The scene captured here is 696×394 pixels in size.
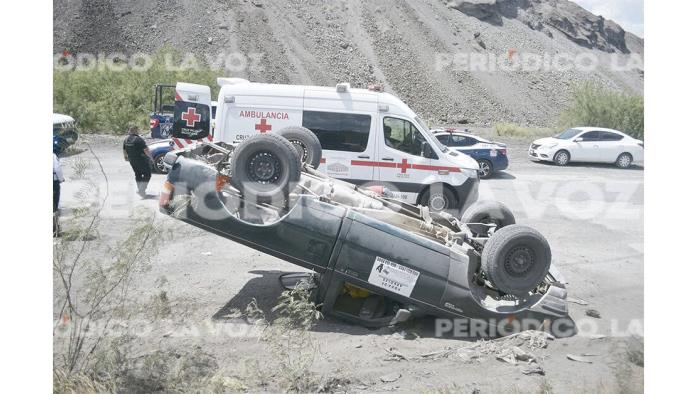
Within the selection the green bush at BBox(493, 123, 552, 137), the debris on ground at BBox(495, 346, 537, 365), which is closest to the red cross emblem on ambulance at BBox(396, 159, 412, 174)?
the debris on ground at BBox(495, 346, 537, 365)

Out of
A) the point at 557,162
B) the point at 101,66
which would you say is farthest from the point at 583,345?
the point at 101,66

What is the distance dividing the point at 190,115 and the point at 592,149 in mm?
14579

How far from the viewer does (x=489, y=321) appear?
22.7 feet

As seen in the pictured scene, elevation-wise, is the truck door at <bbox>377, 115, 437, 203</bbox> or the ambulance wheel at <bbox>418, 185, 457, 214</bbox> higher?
the truck door at <bbox>377, 115, 437, 203</bbox>

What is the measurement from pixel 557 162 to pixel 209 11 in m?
29.8

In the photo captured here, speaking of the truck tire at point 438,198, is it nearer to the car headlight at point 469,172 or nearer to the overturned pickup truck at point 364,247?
the car headlight at point 469,172

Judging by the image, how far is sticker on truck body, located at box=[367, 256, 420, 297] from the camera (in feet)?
22.0

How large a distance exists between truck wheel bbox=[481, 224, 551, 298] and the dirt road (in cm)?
69

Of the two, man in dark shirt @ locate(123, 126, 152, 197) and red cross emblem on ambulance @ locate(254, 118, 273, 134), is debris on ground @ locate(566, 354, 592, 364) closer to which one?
red cross emblem on ambulance @ locate(254, 118, 273, 134)

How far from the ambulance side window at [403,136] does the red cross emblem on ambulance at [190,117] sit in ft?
18.5

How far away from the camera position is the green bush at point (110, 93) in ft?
84.5

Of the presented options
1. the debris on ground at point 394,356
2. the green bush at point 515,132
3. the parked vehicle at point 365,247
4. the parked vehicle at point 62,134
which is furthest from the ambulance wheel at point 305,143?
the green bush at point 515,132

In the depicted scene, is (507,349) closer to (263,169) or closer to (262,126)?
(263,169)

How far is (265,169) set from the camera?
7.11 m
